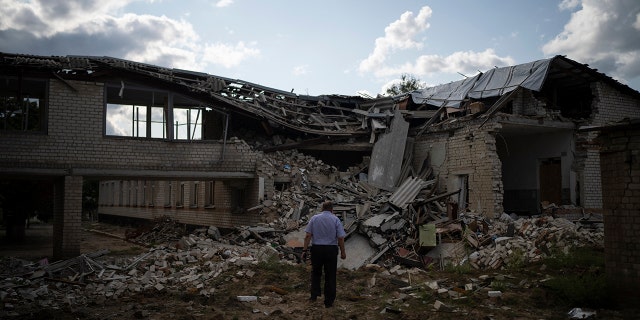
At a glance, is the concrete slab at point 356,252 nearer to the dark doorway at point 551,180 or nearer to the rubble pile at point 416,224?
the rubble pile at point 416,224

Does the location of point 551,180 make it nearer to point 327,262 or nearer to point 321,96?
point 321,96

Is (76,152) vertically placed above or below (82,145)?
below

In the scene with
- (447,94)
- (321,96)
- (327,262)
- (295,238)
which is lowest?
(295,238)

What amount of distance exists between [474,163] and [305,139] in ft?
23.3

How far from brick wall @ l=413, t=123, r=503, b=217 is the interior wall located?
1448mm

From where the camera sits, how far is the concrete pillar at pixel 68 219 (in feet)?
47.8

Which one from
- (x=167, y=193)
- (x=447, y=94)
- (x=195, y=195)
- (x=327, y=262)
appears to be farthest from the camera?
(x=167, y=193)

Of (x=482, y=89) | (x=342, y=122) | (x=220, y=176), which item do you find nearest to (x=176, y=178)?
(x=220, y=176)

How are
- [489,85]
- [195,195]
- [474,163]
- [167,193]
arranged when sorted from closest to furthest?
[474,163]
[489,85]
[195,195]
[167,193]

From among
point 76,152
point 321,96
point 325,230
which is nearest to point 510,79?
point 321,96

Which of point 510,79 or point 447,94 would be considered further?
point 447,94

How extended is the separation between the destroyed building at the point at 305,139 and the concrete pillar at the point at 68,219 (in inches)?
1.5

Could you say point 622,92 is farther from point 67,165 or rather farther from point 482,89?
point 67,165

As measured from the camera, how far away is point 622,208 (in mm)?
8492
